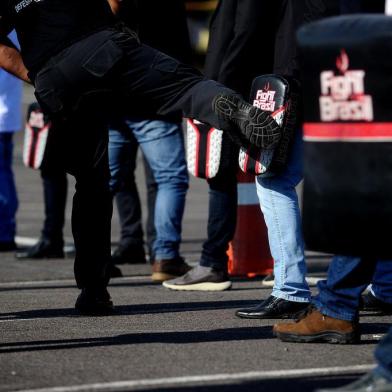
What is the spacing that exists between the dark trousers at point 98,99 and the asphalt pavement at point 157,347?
1.34 ft

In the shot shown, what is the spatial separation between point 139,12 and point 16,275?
1.96 m

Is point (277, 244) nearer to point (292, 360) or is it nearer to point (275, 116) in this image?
point (275, 116)

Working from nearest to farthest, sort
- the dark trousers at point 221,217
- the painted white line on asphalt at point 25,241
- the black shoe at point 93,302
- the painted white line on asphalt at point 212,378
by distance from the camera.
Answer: the painted white line on asphalt at point 212,378 < the black shoe at point 93,302 < the dark trousers at point 221,217 < the painted white line on asphalt at point 25,241

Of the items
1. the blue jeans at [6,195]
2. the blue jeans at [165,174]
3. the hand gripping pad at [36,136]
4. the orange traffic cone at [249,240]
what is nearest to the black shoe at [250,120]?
the blue jeans at [165,174]

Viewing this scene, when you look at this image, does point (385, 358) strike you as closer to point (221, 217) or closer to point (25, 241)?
point (221, 217)

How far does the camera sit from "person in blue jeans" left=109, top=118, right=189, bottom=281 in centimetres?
855

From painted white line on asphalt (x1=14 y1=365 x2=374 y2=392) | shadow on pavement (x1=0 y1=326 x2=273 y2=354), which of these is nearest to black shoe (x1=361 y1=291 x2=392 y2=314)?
shadow on pavement (x1=0 y1=326 x2=273 y2=354)

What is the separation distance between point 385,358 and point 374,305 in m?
2.35

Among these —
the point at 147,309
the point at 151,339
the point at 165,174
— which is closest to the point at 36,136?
the point at 165,174

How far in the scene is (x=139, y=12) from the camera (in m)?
8.20

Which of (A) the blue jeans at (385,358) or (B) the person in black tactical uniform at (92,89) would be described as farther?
(B) the person in black tactical uniform at (92,89)

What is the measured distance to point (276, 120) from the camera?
6508 mm

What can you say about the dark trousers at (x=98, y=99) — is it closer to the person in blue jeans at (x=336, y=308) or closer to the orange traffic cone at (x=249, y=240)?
the person in blue jeans at (x=336, y=308)

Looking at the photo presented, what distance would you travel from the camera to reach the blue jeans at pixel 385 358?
4.64 m
